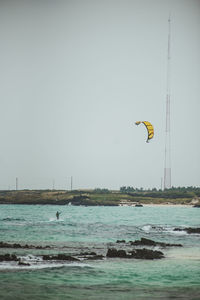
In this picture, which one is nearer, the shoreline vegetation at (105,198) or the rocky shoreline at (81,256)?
the rocky shoreline at (81,256)

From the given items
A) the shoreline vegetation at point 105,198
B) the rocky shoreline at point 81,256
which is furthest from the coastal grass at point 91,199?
the rocky shoreline at point 81,256

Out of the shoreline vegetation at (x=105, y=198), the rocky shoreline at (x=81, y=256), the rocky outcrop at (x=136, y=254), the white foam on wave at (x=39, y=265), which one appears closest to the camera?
the white foam on wave at (x=39, y=265)

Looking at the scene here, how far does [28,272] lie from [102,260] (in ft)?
17.3

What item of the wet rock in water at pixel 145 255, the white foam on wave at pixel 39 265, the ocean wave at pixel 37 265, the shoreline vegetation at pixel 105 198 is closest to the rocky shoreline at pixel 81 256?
the wet rock in water at pixel 145 255

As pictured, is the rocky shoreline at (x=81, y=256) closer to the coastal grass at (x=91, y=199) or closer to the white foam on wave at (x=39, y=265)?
the white foam on wave at (x=39, y=265)

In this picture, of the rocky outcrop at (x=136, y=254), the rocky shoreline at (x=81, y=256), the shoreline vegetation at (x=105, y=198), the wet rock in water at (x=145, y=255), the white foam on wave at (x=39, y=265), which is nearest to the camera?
the white foam on wave at (x=39, y=265)

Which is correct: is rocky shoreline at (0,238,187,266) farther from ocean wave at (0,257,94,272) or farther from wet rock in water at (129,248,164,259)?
ocean wave at (0,257,94,272)

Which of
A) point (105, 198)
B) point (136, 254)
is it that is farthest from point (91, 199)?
point (136, 254)

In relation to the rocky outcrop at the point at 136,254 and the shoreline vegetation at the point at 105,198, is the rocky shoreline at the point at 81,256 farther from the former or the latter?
the shoreline vegetation at the point at 105,198

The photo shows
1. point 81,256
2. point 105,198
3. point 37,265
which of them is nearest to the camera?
point 37,265

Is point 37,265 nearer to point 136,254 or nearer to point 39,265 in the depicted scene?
point 39,265

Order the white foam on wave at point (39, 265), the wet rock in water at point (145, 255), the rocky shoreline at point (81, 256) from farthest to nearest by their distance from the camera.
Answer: the wet rock in water at point (145, 255), the rocky shoreline at point (81, 256), the white foam on wave at point (39, 265)

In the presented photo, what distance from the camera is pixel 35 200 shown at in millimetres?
159250

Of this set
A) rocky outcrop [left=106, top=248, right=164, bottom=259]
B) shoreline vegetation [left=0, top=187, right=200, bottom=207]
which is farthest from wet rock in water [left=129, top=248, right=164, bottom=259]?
shoreline vegetation [left=0, top=187, right=200, bottom=207]
